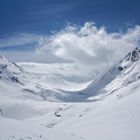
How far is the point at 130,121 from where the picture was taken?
19025 centimetres

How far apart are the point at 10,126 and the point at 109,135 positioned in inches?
3325

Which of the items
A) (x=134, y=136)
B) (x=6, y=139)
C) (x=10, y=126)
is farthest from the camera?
(x=134, y=136)

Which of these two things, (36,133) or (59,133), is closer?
(36,133)

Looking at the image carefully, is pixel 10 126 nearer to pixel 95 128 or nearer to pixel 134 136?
pixel 134 136

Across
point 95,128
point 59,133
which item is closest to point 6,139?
point 59,133

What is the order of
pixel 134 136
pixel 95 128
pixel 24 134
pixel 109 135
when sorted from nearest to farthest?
pixel 24 134 → pixel 134 136 → pixel 109 135 → pixel 95 128

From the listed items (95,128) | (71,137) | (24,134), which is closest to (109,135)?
(95,128)

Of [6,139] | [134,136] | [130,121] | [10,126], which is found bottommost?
[6,139]

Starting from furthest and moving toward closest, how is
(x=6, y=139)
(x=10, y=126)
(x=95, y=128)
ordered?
(x=95, y=128), (x=10, y=126), (x=6, y=139)

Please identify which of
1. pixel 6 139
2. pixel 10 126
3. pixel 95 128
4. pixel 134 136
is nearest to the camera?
pixel 6 139

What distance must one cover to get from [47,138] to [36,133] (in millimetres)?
3759

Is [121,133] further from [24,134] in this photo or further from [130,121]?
[24,134]

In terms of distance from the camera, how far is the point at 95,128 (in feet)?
624

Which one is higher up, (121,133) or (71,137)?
(121,133)
